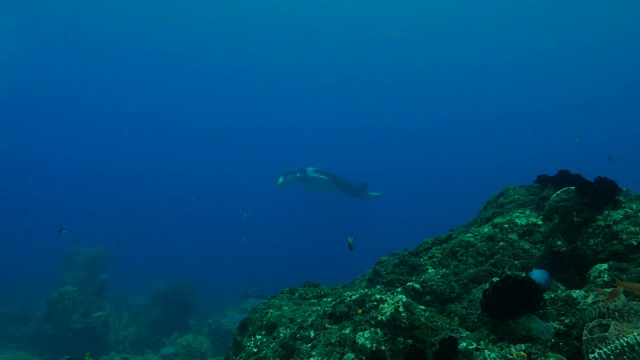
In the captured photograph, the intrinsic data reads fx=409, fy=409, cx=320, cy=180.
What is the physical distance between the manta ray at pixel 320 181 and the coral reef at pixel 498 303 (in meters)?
24.6

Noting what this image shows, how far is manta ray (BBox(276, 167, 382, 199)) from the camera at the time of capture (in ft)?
106

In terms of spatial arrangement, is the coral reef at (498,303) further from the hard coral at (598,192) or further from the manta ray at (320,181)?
the manta ray at (320,181)

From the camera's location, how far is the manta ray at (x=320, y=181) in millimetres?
32406

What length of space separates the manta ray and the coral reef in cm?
2462

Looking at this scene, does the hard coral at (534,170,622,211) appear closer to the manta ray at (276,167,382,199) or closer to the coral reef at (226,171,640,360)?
the coral reef at (226,171,640,360)

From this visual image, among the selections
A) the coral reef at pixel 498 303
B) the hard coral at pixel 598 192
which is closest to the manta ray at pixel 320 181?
the coral reef at pixel 498 303

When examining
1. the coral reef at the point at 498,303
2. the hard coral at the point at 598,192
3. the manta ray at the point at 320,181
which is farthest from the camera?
the manta ray at the point at 320,181

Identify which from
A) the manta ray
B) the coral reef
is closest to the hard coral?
the coral reef

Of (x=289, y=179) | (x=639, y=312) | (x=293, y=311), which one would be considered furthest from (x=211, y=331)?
(x=639, y=312)

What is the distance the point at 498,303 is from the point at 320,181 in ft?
95.4

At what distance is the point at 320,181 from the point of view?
109 ft

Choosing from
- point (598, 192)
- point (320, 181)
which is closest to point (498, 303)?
point (598, 192)

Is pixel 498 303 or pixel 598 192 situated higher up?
pixel 598 192

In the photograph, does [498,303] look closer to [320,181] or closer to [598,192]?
[598,192]
